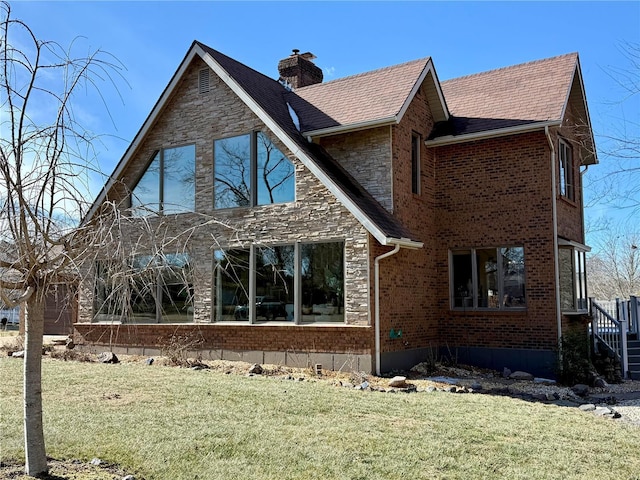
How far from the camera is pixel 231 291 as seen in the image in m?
14.9

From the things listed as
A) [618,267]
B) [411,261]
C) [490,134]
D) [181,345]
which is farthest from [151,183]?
[618,267]

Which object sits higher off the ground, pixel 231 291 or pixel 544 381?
pixel 231 291

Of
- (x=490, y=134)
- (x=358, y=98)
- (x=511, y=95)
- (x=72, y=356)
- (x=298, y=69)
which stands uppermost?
(x=298, y=69)

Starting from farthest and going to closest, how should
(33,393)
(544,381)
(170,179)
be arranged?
(170,179) → (544,381) → (33,393)

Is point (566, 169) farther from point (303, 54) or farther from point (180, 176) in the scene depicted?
point (180, 176)

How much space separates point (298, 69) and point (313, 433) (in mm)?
14200

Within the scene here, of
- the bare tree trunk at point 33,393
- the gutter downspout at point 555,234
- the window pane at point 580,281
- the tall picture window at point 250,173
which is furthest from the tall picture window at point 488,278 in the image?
the bare tree trunk at point 33,393

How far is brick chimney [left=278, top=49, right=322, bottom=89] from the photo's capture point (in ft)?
63.6

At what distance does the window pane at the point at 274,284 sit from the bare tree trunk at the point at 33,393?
8.29 m

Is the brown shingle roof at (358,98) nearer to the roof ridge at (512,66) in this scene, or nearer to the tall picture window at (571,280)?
the roof ridge at (512,66)

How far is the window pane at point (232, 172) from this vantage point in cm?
1507

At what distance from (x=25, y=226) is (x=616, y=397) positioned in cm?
1066

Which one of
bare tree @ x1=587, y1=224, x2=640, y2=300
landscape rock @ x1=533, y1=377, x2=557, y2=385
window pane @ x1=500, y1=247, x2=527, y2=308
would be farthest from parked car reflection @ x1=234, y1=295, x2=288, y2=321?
bare tree @ x1=587, y1=224, x2=640, y2=300

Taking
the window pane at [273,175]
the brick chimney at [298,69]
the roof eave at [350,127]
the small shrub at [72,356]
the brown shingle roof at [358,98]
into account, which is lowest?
the small shrub at [72,356]
